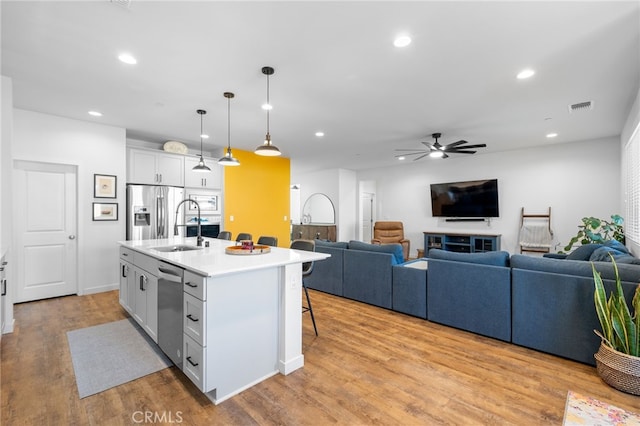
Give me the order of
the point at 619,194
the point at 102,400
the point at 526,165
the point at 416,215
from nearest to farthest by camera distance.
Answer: the point at 102,400 < the point at 619,194 < the point at 526,165 < the point at 416,215

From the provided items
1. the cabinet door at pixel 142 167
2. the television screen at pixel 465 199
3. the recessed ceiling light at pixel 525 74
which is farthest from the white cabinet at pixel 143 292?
the television screen at pixel 465 199

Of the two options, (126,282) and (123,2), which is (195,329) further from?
(123,2)

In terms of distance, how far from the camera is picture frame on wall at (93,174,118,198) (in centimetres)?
457

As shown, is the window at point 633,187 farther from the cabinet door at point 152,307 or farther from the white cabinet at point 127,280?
the white cabinet at point 127,280

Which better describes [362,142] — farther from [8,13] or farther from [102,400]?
[102,400]

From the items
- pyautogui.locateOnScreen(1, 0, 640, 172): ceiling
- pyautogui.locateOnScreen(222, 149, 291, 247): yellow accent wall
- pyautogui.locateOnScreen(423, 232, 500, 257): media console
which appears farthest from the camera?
pyautogui.locateOnScreen(423, 232, 500, 257): media console

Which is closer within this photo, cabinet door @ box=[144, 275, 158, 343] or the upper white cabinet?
cabinet door @ box=[144, 275, 158, 343]

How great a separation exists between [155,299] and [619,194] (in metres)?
7.71

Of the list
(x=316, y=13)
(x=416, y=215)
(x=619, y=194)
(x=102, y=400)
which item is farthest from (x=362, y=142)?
(x=102, y=400)

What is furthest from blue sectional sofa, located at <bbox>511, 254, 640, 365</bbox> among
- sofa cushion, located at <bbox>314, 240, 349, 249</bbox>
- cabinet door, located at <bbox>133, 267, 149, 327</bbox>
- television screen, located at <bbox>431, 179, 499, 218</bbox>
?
television screen, located at <bbox>431, 179, 499, 218</bbox>

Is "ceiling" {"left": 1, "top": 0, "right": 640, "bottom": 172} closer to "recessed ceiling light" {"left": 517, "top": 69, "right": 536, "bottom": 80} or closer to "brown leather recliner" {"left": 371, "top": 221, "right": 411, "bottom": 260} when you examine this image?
"recessed ceiling light" {"left": 517, "top": 69, "right": 536, "bottom": 80}

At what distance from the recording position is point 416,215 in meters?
8.31

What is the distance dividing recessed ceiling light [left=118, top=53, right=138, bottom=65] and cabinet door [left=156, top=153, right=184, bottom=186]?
282cm

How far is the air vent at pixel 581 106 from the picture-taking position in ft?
12.4
